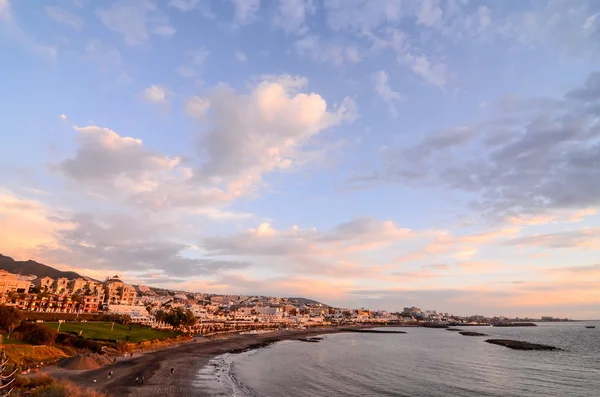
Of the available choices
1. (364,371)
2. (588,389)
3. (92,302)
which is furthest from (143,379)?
(92,302)

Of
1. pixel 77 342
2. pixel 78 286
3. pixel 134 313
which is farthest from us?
pixel 78 286

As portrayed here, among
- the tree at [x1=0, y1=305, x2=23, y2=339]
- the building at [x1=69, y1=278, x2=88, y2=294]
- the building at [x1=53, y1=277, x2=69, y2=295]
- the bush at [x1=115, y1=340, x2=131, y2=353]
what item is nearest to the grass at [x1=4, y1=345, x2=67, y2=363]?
the tree at [x1=0, y1=305, x2=23, y2=339]

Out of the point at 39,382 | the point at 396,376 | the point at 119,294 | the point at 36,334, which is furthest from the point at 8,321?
the point at 119,294

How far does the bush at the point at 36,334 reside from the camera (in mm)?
42625

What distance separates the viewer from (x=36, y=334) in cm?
4353

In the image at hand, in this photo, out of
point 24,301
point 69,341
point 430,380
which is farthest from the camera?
point 24,301

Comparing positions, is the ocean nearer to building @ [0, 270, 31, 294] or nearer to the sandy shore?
the sandy shore

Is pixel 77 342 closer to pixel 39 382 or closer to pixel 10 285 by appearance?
pixel 39 382

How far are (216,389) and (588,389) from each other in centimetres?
3990

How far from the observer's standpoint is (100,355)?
44.0 m

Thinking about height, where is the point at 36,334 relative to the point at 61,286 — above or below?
below

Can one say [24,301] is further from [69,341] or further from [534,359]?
[534,359]

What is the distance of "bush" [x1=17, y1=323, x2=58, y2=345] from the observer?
42.6m

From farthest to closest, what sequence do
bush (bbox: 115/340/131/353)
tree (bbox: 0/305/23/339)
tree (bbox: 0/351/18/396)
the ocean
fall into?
1. bush (bbox: 115/340/131/353)
2. tree (bbox: 0/305/23/339)
3. the ocean
4. tree (bbox: 0/351/18/396)
